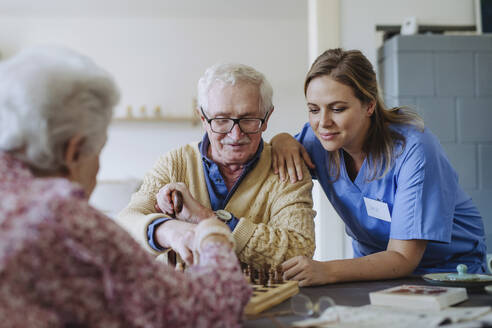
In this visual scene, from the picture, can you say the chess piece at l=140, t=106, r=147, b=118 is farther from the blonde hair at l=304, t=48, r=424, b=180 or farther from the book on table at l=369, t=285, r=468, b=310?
the book on table at l=369, t=285, r=468, b=310

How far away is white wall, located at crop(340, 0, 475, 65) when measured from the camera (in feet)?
9.98

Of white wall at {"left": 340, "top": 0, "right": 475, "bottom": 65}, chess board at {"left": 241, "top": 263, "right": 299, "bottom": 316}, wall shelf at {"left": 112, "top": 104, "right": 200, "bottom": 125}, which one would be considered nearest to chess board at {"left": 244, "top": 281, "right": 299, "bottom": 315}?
chess board at {"left": 241, "top": 263, "right": 299, "bottom": 316}

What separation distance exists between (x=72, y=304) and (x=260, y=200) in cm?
107

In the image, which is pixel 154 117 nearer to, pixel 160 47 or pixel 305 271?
pixel 160 47

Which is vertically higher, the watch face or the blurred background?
the blurred background

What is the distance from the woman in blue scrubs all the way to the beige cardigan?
71 mm

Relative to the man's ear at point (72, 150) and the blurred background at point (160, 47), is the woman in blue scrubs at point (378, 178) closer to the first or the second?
the man's ear at point (72, 150)

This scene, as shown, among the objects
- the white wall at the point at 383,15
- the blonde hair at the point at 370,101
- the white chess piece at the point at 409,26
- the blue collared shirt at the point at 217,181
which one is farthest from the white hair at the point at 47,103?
the white chess piece at the point at 409,26

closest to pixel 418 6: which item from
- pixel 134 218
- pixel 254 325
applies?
pixel 134 218

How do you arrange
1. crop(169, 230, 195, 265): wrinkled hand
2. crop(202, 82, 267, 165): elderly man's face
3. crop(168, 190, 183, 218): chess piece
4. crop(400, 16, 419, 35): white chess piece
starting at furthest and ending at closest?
1. crop(400, 16, 419, 35): white chess piece
2. crop(202, 82, 267, 165): elderly man's face
3. crop(168, 190, 183, 218): chess piece
4. crop(169, 230, 195, 265): wrinkled hand

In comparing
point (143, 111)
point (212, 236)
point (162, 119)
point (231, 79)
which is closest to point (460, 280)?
point (212, 236)

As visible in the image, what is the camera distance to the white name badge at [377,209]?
1.69 m

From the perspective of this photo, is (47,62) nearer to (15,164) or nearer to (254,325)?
(15,164)

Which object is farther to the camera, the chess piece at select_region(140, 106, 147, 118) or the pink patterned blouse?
the chess piece at select_region(140, 106, 147, 118)
